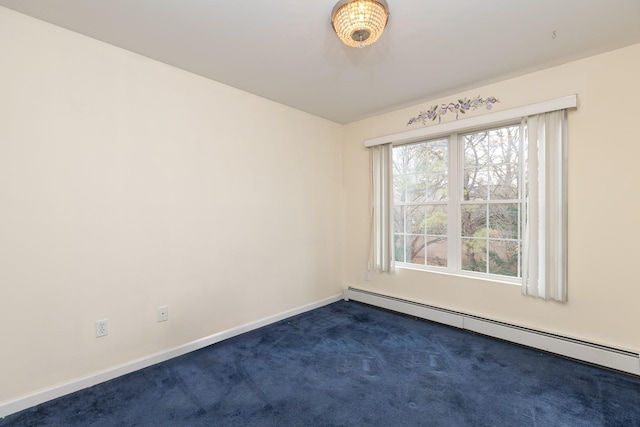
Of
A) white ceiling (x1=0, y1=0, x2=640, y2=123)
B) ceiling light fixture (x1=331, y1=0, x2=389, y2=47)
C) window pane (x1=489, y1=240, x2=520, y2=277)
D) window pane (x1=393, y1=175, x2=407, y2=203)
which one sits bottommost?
window pane (x1=489, y1=240, x2=520, y2=277)

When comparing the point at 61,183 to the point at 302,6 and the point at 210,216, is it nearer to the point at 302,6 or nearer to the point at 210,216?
the point at 210,216

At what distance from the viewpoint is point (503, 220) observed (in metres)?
3.00

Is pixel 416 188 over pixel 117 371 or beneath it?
over

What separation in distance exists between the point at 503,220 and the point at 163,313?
3.29 meters

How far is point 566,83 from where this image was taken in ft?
8.35

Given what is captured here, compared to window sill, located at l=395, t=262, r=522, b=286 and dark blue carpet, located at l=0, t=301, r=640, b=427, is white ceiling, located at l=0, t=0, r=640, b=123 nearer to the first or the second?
window sill, located at l=395, t=262, r=522, b=286

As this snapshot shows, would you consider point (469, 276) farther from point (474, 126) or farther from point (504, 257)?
point (474, 126)

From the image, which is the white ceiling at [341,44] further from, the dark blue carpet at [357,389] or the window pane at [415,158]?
the dark blue carpet at [357,389]

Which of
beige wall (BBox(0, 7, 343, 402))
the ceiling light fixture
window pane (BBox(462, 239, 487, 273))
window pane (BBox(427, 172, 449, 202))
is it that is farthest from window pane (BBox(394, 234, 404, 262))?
the ceiling light fixture

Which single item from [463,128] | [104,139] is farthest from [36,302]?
[463,128]

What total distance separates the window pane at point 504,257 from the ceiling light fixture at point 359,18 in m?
2.38

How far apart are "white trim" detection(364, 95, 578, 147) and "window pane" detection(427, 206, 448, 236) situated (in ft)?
2.77

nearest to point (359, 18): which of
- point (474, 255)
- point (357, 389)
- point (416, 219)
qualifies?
point (357, 389)

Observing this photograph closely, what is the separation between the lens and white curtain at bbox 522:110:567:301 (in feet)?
8.37
